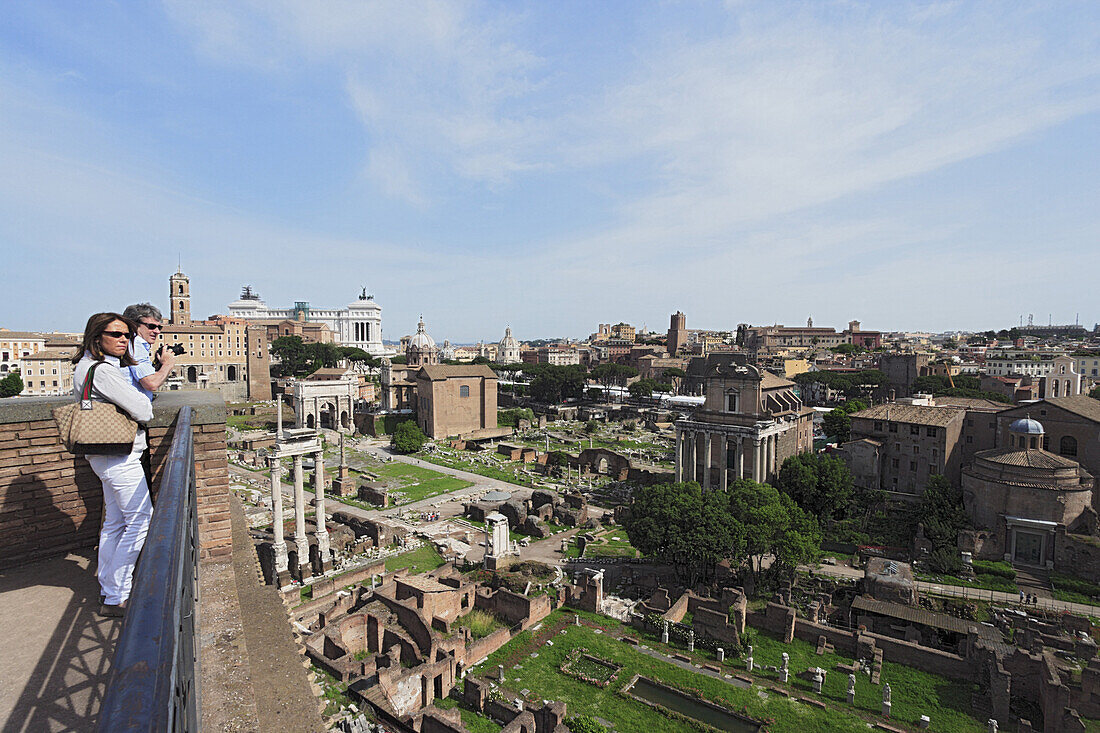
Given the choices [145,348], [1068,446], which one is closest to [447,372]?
[1068,446]

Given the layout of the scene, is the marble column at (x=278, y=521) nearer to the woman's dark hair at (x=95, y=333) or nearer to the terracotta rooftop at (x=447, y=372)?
the woman's dark hair at (x=95, y=333)

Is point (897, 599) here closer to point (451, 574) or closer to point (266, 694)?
point (451, 574)

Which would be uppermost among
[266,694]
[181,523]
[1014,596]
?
[181,523]

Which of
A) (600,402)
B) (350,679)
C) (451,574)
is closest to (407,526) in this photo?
(451,574)

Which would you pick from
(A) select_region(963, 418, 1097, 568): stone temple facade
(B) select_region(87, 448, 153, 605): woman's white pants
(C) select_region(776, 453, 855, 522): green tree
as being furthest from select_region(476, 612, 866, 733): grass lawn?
(A) select_region(963, 418, 1097, 568): stone temple facade

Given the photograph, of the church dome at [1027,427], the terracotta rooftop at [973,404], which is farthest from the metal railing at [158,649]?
the terracotta rooftop at [973,404]

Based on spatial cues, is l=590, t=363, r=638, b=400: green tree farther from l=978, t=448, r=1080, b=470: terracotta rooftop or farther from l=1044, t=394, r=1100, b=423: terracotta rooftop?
l=978, t=448, r=1080, b=470: terracotta rooftop

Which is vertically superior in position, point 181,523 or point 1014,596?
point 181,523
